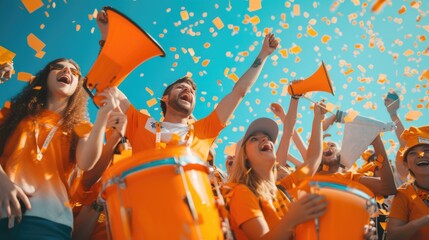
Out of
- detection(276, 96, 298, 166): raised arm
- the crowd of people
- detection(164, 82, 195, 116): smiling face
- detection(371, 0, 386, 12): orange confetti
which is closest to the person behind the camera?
detection(371, 0, 386, 12): orange confetti

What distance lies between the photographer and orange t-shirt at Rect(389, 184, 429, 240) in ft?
12.6

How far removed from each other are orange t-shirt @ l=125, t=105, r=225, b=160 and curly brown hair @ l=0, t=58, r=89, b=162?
48 centimetres

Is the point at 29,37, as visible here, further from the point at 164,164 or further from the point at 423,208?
the point at 423,208

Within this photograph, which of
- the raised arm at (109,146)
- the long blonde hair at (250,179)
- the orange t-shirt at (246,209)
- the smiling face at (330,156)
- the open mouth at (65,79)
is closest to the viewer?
the raised arm at (109,146)

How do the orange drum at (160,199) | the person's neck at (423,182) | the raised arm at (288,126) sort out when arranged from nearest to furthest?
the orange drum at (160,199)
the person's neck at (423,182)
the raised arm at (288,126)

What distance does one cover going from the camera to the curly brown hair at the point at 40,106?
11.0 feet

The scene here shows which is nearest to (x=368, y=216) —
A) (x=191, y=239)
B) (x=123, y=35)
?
(x=191, y=239)

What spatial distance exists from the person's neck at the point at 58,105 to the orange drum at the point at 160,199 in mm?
1223

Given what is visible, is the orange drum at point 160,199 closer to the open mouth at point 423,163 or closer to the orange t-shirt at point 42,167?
the orange t-shirt at point 42,167

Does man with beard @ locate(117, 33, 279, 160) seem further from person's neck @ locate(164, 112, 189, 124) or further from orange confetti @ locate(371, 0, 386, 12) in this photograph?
orange confetti @ locate(371, 0, 386, 12)

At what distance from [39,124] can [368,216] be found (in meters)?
2.56

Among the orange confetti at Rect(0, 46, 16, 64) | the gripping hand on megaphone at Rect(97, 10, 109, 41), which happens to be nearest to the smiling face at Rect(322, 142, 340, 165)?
the gripping hand on megaphone at Rect(97, 10, 109, 41)

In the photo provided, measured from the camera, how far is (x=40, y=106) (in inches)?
139

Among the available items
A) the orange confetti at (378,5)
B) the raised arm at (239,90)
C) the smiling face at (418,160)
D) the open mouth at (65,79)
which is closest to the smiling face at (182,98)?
the raised arm at (239,90)
